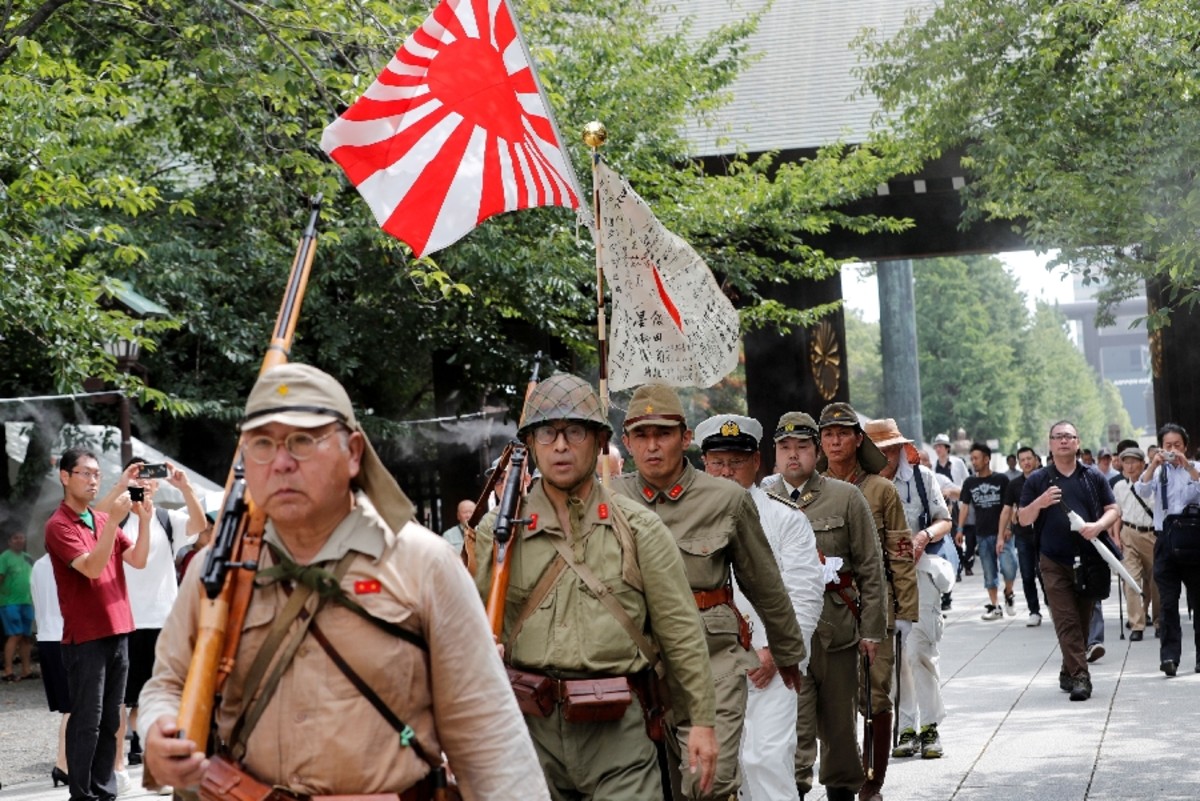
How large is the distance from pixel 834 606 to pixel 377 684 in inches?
208

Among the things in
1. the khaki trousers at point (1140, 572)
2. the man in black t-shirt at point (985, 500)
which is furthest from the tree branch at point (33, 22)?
the man in black t-shirt at point (985, 500)

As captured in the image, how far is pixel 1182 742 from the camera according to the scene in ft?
33.2

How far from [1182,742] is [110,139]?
8.85 m

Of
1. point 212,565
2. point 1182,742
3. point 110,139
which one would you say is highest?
point 110,139

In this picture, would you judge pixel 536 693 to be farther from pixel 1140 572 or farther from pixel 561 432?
pixel 1140 572

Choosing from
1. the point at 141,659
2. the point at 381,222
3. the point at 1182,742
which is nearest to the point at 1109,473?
the point at 1182,742

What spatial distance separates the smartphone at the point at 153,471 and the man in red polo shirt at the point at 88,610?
0.17 metres

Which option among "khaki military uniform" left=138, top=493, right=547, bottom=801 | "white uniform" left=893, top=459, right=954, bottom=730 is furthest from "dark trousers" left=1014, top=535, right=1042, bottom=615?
"khaki military uniform" left=138, top=493, right=547, bottom=801

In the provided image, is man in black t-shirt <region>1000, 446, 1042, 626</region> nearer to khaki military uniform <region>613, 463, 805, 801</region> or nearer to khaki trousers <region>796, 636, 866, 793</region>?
khaki trousers <region>796, 636, 866, 793</region>

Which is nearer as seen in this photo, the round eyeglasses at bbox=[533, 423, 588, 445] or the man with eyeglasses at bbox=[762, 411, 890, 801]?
the round eyeglasses at bbox=[533, 423, 588, 445]

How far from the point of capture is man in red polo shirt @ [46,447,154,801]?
902 cm

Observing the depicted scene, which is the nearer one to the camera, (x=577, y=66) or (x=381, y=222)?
(x=381, y=222)

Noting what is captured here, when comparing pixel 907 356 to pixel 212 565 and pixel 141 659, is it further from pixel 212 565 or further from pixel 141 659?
pixel 212 565

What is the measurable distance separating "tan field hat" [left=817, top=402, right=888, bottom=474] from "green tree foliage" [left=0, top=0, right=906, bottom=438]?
13.5 ft
